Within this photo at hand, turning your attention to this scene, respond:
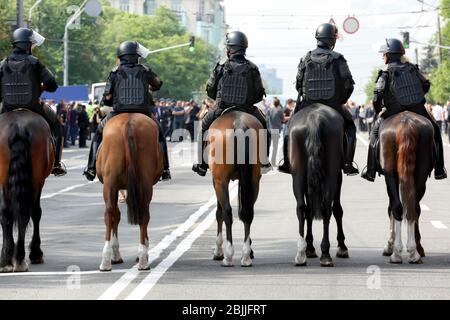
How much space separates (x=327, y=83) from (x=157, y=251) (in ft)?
9.20

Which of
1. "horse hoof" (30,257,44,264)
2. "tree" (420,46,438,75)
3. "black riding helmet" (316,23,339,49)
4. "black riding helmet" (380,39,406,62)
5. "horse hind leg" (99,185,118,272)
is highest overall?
"black riding helmet" (316,23,339,49)

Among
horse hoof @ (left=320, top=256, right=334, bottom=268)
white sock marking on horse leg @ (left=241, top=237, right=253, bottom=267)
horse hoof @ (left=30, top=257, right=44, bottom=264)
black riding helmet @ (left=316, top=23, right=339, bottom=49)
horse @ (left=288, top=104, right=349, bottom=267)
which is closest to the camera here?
horse hoof @ (left=320, top=256, right=334, bottom=268)

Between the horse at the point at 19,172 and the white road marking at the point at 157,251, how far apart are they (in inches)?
48.5

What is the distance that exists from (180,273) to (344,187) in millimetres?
17302

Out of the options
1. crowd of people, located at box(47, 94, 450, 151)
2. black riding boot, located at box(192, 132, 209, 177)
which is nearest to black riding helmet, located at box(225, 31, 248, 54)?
black riding boot, located at box(192, 132, 209, 177)

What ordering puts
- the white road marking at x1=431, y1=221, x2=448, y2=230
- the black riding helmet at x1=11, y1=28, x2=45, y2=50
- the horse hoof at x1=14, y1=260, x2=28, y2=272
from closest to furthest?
1. the horse hoof at x1=14, y1=260, x2=28, y2=272
2. the black riding helmet at x1=11, y1=28, x2=45, y2=50
3. the white road marking at x1=431, y1=221, x2=448, y2=230

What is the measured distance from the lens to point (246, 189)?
14.8m

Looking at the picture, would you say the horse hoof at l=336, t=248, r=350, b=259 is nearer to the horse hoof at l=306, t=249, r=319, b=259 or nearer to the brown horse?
the horse hoof at l=306, t=249, r=319, b=259

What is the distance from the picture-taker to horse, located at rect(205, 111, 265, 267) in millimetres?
14781

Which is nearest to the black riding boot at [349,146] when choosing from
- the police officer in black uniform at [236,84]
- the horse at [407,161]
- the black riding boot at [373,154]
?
the horse at [407,161]

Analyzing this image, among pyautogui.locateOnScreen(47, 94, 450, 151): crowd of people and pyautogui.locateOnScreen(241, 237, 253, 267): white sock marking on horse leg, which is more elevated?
pyautogui.locateOnScreen(241, 237, 253, 267): white sock marking on horse leg

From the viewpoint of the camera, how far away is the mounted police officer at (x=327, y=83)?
1520cm

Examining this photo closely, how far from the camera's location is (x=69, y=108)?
58688 millimetres
